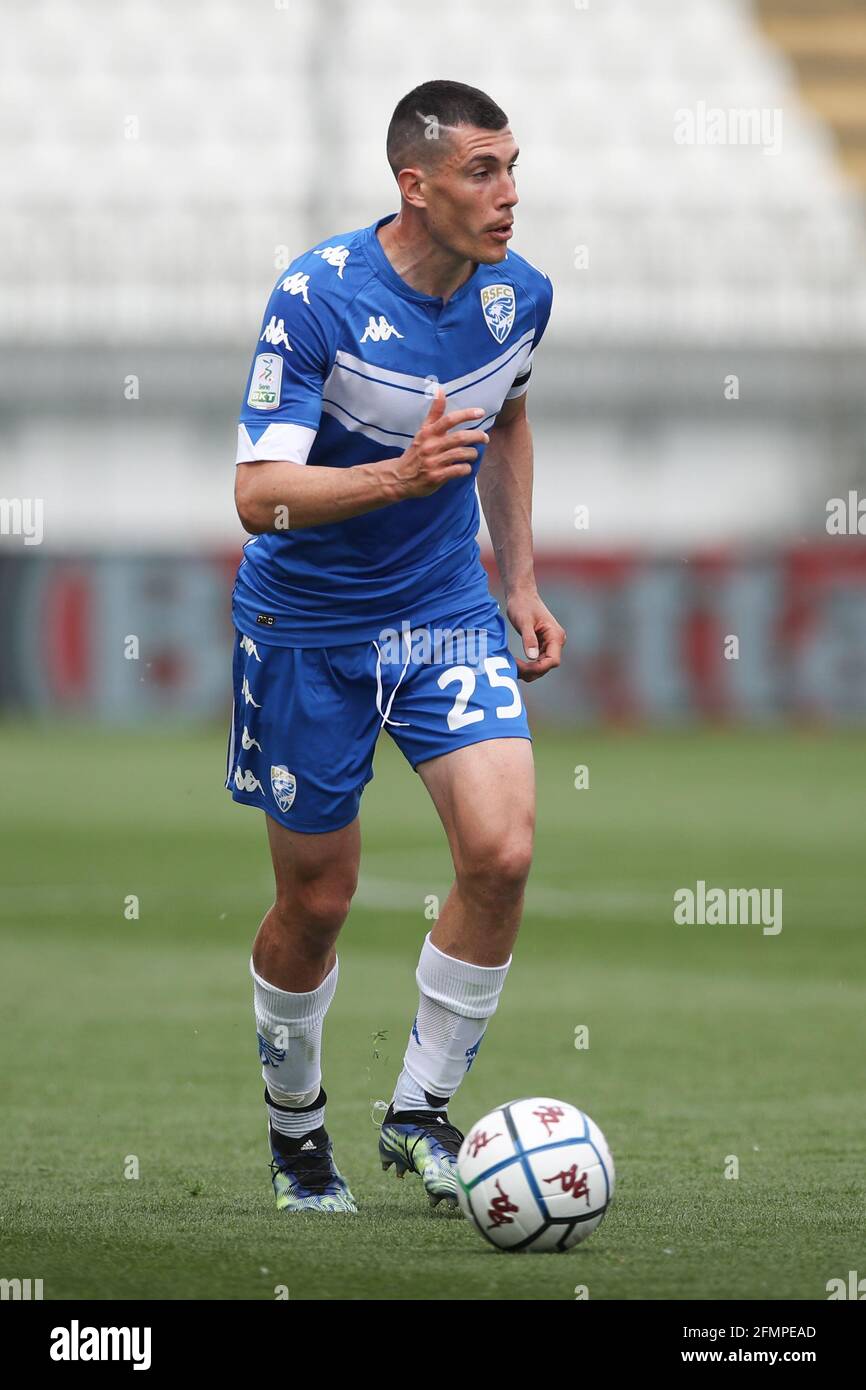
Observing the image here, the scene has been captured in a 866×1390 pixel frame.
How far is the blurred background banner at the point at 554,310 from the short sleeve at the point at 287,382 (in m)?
13.7

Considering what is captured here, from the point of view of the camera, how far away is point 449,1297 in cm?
340

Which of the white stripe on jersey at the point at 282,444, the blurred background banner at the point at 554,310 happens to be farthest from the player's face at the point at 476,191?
the blurred background banner at the point at 554,310

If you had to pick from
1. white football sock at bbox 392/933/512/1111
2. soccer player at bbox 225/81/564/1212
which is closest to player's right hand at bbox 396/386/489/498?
soccer player at bbox 225/81/564/1212

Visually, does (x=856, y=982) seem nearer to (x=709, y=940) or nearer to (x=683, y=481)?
(x=709, y=940)

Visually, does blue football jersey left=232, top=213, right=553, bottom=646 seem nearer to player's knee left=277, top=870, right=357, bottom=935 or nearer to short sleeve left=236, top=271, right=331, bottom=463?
short sleeve left=236, top=271, right=331, bottom=463

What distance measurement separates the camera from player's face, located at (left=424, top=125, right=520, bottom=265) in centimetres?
425

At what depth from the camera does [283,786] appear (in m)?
4.41

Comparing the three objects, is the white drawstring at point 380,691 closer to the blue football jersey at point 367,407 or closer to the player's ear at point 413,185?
the blue football jersey at point 367,407

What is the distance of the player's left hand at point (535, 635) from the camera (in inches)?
181

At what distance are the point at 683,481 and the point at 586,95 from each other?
259 inches

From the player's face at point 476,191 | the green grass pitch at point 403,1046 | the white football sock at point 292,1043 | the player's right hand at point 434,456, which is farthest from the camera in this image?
the white football sock at point 292,1043

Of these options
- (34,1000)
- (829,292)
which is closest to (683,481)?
(829,292)

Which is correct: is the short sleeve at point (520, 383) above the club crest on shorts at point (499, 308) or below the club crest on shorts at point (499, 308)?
below

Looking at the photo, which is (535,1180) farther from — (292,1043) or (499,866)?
(292,1043)
